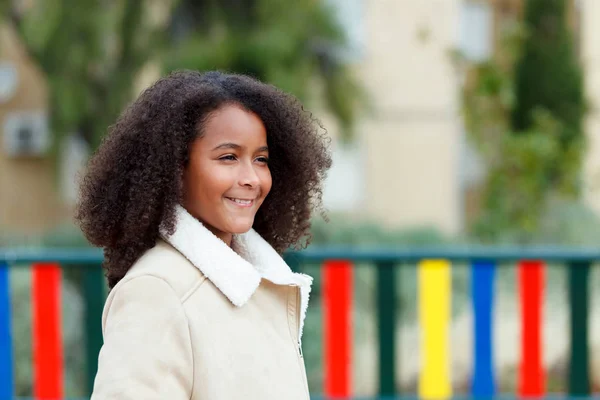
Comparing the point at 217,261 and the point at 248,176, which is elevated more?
the point at 248,176

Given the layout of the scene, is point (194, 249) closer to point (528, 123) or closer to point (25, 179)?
point (528, 123)

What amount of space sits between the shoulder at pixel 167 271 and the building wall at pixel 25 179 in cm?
1083

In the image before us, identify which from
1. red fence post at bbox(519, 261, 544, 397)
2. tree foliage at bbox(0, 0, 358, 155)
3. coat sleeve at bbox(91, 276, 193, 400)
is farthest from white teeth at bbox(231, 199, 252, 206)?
tree foliage at bbox(0, 0, 358, 155)

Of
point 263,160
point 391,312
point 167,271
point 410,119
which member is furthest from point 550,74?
point 167,271

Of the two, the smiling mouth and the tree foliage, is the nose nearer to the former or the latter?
the smiling mouth

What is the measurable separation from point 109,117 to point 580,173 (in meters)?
4.87

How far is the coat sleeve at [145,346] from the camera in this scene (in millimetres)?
1459

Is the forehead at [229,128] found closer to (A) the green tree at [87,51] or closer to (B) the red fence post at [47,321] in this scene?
(B) the red fence post at [47,321]

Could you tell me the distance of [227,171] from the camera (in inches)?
66.2

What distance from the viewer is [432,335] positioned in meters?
4.42

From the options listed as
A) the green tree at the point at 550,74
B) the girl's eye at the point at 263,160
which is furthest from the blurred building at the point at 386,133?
the girl's eye at the point at 263,160

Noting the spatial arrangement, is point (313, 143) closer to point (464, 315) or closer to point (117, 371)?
point (117, 371)

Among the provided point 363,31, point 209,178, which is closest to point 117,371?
point 209,178

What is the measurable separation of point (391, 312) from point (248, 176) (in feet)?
8.96
